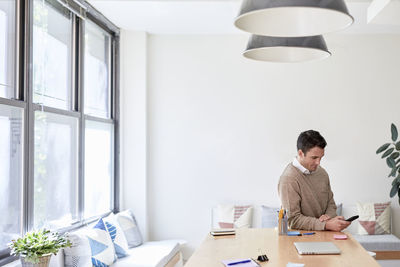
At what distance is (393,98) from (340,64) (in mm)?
680

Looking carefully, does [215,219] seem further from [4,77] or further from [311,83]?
[4,77]

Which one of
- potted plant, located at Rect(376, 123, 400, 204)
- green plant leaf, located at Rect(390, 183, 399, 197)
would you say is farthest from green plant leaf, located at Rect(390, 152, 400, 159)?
green plant leaf, located at Rect(390, 183, 399, 197)

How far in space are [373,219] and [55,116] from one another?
3315mm

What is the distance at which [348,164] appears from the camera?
5090 millimetres

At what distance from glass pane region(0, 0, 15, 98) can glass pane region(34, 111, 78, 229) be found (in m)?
0.34

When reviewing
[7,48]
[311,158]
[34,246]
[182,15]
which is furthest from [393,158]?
[7,48]

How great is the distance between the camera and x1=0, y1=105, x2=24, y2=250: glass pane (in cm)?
295

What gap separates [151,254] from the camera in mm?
4281

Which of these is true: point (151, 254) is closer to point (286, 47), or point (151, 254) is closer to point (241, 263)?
point (241, 263)

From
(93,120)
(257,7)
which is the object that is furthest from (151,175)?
(257,7)

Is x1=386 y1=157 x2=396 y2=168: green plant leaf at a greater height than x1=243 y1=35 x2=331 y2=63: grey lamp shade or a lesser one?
lesser

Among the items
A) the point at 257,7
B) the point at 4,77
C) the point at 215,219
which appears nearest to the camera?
the point at 257,7

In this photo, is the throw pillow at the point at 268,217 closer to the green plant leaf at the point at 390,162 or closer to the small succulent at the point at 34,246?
the green plant leaf at the point at 390,162

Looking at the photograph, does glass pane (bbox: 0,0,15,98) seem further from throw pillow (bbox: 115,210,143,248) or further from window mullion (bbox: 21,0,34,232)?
throw pillow (bbox: 115,210,143,248)
